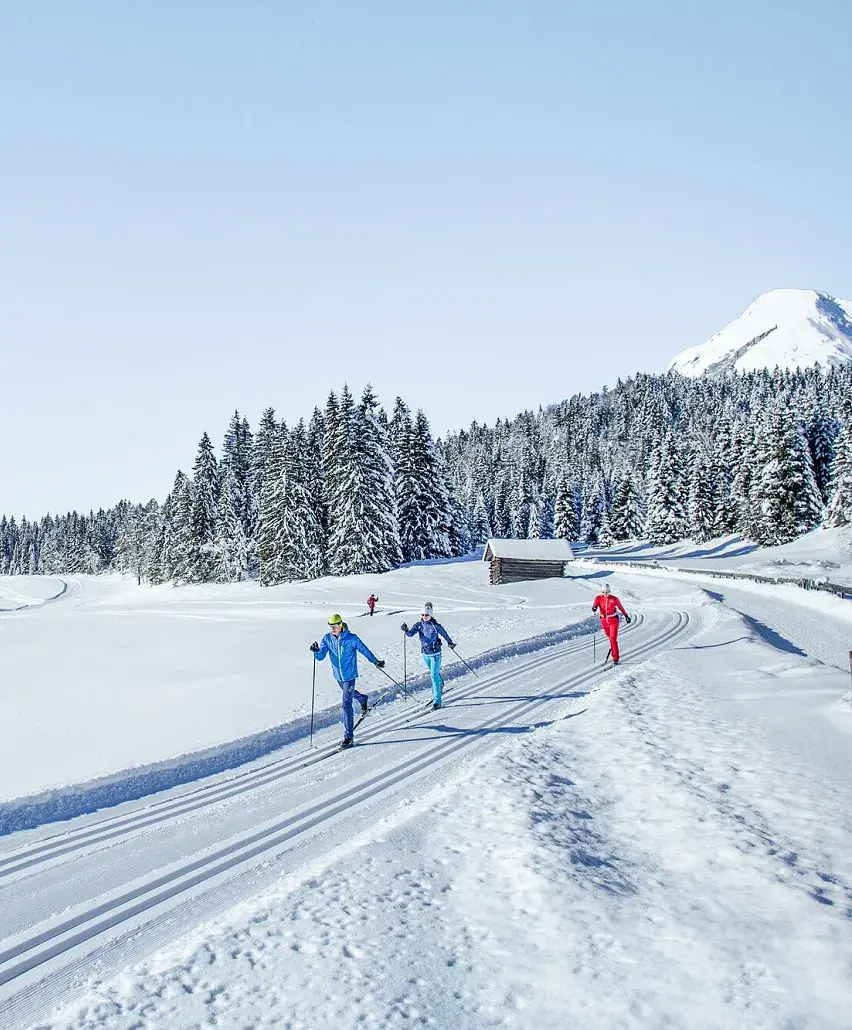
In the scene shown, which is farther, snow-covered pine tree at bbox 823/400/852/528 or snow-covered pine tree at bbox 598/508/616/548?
snow-covered pine tree at bbox 598/508/616/548

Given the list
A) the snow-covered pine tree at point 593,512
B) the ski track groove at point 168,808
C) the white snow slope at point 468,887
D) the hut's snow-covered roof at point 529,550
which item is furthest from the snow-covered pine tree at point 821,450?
the ski track groove at point 168,808

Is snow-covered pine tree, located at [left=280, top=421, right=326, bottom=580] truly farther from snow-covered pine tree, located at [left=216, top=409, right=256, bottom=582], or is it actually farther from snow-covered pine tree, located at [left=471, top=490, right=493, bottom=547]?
snow-covered pine tree, located at [left=471, top=490, right=493, bottom=547]

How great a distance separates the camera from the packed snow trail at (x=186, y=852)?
5410 millimetres

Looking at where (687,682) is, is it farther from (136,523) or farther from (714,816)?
(136,523)

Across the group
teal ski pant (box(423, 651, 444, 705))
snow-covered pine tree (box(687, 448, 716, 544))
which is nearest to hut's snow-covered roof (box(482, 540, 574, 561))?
snow-covered pine tree (box(687, 448, 716, 544))

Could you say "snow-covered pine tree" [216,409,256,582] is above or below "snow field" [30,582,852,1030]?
above

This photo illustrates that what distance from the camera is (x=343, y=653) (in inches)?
458

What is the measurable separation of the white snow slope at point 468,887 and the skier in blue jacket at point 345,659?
59cm

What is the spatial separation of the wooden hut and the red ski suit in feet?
99.2

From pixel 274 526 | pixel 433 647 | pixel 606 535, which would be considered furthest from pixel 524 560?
pixel 606 535

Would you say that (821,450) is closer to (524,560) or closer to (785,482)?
(785,482)

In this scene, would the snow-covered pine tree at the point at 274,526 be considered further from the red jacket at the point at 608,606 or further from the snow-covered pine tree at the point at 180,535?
the red jacket at the point at 608,606

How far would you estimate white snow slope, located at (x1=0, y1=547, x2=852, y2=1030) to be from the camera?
181 inches

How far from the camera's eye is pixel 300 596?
42.7m
